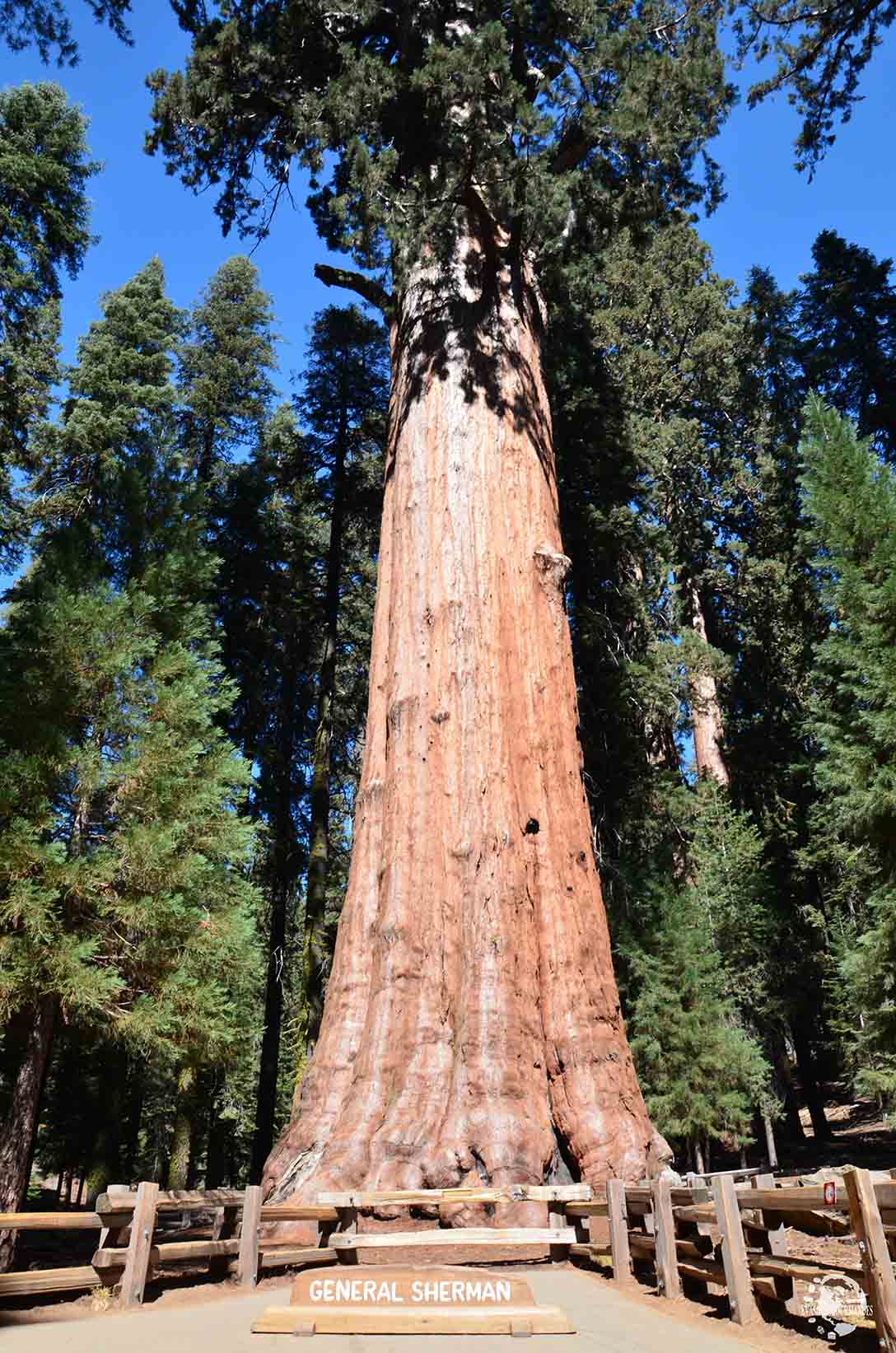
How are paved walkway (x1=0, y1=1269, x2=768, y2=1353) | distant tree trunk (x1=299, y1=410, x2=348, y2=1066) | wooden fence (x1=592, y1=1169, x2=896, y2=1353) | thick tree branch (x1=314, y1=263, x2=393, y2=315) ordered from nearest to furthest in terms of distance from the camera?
1. wooden fence (x1=592, y1=1169, x2=896, y2=1353)
2. paved walkway (x1=0, y1=1269, x2=768, y2=1353)
3. thick tree branch (x1=314, y1=263, x2=393, y2=315)
4. distant tree trunk (x1=299, y1=410, x2=348, y2=1066)

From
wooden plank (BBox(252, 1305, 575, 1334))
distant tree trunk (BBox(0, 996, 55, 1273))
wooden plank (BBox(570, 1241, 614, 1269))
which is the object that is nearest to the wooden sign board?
wooden plank (BBox(252, 1305, 575, 1334))

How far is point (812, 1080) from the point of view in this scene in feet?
70.5

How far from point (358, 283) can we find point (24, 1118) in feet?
33.2

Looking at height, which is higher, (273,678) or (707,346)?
(707,346)

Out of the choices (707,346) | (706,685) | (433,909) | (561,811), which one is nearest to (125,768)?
(433,909)

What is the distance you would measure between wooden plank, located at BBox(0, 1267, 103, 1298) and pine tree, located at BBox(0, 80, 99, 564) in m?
12.1

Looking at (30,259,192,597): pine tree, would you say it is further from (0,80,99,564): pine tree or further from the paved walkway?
the paved walkway

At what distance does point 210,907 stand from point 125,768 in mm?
1893

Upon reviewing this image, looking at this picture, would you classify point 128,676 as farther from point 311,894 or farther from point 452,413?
point 311,894

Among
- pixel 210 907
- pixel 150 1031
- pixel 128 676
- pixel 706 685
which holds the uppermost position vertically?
pixel 706 685

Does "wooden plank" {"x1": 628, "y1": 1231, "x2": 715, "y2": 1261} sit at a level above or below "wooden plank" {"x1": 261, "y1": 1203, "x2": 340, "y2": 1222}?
below

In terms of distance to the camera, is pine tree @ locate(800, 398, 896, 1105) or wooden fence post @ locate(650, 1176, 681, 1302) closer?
wooden fence post @ locate(650, 1176, 681, 1302)

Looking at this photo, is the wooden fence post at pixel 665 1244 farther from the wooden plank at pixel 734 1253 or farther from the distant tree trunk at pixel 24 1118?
the distant tree trunk at pixel 24 1118

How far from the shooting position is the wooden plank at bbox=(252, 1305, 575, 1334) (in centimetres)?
375
